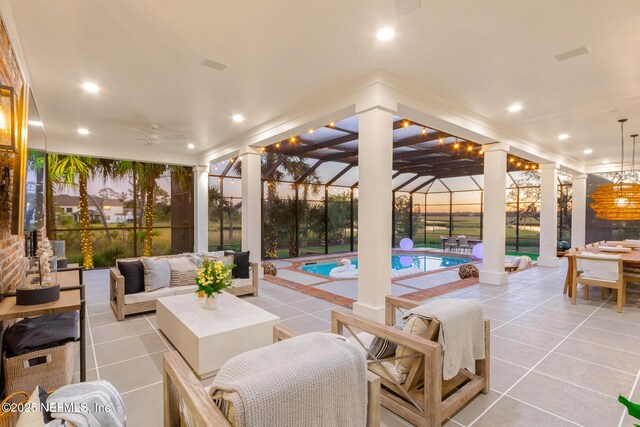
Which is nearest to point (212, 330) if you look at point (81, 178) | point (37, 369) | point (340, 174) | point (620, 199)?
point (37, 369)

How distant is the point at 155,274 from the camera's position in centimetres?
445

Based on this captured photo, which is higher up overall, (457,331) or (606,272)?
(457,331)

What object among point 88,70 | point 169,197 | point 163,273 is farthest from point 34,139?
point 169,197

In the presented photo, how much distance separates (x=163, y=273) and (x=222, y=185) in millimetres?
6024

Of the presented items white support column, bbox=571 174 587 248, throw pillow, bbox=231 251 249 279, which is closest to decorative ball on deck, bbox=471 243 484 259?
white support column, bbox=571 174 587 248

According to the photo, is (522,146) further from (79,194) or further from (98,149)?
(79,194)

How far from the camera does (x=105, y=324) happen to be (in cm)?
402

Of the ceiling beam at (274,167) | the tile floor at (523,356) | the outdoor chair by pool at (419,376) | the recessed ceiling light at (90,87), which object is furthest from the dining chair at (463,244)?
the recessed ceiling light at (90,87)

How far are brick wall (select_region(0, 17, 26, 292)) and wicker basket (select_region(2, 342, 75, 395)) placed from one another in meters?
0.64

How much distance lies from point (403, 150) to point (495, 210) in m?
3.26

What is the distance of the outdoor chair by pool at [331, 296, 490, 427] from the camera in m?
1.98

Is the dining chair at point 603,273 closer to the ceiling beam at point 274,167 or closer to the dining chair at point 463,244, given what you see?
the ceiling beam at point 274,167

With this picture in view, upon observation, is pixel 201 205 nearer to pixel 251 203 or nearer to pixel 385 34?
pixel 251 203

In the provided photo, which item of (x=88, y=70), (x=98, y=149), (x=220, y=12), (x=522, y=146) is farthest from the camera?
(x=98, y=149)
